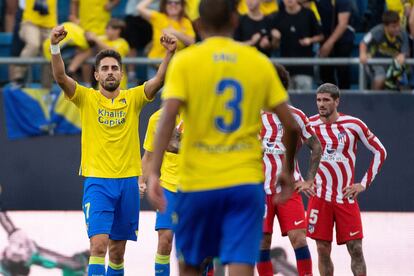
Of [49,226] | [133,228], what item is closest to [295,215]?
[133,228]

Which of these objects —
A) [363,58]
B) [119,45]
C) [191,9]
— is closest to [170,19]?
[191,9]

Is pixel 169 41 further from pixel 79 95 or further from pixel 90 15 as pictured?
pixel 90 15

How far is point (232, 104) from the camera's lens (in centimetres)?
593

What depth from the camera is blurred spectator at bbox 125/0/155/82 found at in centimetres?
1362

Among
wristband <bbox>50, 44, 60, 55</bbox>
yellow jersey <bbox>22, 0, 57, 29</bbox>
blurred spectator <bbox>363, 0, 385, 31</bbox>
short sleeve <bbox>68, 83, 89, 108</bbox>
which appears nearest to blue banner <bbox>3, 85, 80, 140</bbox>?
yellow jersey <bbox>22, 0, 57, 29</bbox>

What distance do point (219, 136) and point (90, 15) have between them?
8.05 meters

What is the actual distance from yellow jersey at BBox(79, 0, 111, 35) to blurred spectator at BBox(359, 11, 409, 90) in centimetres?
324

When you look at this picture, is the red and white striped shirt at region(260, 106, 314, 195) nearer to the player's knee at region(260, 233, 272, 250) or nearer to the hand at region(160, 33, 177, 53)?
the player's knee at region(260, 233, 272, 250)

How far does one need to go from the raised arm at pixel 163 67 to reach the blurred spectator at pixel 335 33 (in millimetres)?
4416

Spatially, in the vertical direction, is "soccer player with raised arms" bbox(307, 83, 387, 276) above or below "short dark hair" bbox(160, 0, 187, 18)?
below

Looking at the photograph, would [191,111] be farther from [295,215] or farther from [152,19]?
[152,19]

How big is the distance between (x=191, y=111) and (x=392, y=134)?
745 cm

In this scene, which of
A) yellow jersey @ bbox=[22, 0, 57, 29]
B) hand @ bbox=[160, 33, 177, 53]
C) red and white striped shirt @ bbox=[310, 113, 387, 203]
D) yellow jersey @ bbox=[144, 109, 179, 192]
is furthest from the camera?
yellow jersey @ bbox=[22, 0, 57, 29]

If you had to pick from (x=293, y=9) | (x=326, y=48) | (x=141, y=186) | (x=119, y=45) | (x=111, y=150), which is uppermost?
(x=293, y=9)
